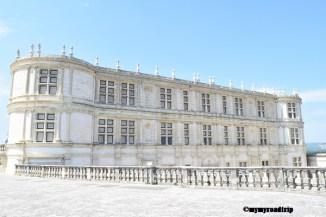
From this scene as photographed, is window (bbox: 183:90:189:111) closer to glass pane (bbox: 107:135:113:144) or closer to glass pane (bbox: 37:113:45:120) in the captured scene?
glass pane (bbox: 107:135:113:144)

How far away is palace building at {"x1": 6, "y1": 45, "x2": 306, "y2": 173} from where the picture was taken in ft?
72.5

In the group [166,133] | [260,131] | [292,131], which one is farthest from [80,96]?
[292,131]

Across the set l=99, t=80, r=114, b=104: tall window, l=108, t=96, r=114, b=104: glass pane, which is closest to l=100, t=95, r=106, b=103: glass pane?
l=99, t=80, r=114, b=104: tall window

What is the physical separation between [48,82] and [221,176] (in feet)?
55.6

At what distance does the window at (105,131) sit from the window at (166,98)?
20.0 feet

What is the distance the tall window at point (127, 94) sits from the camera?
88.4 ft

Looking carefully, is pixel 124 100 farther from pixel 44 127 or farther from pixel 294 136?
pixel 294 136

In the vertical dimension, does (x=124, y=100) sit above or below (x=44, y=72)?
below

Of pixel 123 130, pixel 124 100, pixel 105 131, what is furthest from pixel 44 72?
pixel 123 130

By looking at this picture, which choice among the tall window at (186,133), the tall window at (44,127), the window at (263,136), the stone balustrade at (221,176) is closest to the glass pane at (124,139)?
the tall window at (44,127)

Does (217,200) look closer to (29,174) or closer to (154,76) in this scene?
(29,174)

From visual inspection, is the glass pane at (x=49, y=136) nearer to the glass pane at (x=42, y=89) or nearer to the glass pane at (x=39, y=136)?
the glass pane at (x=39, y=136)

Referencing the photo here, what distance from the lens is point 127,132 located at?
26.4 meters

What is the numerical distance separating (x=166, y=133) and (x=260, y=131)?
1489cm
